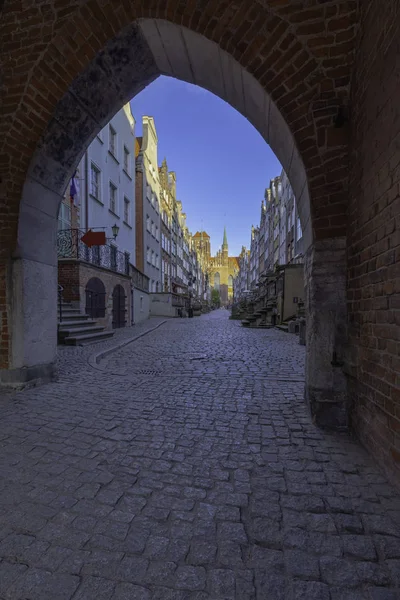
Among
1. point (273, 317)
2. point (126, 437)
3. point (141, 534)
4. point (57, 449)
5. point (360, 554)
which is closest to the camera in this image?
point (360, 554)

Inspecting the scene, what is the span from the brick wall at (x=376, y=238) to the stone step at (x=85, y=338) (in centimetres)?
862

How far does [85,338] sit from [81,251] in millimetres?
4745

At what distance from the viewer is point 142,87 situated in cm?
511

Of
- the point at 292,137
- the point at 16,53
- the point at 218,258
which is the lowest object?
the point at 292,137

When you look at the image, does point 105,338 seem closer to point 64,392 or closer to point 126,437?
point 64,392

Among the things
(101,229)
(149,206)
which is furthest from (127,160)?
(149,206)

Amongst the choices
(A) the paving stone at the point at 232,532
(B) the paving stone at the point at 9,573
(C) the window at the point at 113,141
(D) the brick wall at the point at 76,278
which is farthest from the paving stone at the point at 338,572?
(C) the window at the point at 113,141

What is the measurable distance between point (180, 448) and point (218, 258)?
144918mm

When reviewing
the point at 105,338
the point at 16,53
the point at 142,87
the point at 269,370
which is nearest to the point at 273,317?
the point at 105,338

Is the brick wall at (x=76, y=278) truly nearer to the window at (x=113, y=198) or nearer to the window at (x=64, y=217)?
the window at (x=64, y=217)

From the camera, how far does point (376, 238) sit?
103 inches

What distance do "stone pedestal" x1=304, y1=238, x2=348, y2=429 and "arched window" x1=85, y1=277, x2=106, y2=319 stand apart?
11095mm

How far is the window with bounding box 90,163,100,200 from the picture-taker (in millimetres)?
16673

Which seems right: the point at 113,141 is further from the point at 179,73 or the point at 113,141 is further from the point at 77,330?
the point at 179,73
